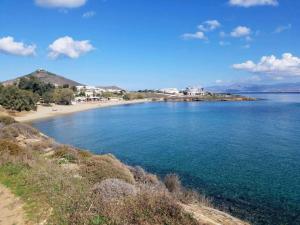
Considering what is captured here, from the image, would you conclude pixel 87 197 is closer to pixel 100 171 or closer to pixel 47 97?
pixel 100 171

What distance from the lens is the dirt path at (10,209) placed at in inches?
446

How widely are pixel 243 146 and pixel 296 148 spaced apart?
21.3 ft

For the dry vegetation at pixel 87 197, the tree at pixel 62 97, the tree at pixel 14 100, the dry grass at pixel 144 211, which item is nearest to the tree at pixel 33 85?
the tree at pixel 62 97

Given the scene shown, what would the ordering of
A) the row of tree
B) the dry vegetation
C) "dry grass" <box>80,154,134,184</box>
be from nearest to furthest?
the dry vegetation, "dry grass" <box>80,154,134,184</box>, the row of tree

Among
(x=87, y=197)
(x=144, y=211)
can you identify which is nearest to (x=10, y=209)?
(x=87, y=197)

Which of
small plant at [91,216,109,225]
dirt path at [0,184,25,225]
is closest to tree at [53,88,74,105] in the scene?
dirt path at [0,184,25,225]

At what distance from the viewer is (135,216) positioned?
1046cm

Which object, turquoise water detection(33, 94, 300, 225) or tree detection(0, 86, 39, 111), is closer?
turquoise water detection(33, 94, 300, 225)

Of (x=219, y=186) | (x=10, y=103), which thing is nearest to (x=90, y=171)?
(x=219, y=186)

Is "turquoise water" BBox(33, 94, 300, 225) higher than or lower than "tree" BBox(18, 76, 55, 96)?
lower

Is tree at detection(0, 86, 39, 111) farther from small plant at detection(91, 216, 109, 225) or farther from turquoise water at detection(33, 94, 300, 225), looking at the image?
small plant at detection(91, 216, 109, 225)

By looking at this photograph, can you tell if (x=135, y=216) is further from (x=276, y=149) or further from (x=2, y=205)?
(x=276, y=149)

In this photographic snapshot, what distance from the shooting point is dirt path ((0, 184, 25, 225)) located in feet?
37.1

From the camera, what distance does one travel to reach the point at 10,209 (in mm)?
12328
